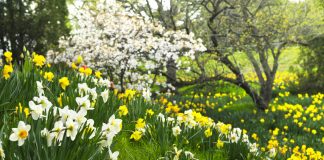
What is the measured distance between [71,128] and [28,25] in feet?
39.1

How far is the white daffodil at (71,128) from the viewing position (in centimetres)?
207

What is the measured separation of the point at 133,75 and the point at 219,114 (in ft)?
7.37

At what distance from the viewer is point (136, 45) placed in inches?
333

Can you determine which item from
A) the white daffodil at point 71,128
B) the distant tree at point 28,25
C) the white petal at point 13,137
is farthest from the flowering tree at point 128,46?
the white petal at point 13,137

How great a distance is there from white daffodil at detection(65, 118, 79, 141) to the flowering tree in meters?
6.27

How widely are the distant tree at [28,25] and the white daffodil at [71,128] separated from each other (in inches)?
445

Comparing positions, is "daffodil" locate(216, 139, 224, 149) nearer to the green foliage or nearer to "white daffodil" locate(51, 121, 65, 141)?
"white daffodil" locate(51, 121, 65, 141)

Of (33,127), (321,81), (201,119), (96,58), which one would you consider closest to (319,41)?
(321,81)

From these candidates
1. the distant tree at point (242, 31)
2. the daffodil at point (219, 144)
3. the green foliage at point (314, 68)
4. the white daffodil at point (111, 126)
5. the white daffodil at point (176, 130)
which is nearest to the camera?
the white daffodil at point (111, 126)

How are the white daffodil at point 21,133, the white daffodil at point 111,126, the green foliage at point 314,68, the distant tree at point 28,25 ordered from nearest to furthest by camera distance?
1. the white daffodil at point 21,133
2. the white daffodil at point 111,126
3. the green foliage at point 314,68
4. the distant tree at point 28,25

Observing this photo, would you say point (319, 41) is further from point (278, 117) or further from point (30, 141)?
point (30, 141)

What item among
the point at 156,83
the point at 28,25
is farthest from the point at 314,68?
the point at 28,25

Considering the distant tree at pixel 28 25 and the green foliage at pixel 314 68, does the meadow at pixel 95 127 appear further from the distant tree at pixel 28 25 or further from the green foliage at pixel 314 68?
the distant tree at pixel 28 25

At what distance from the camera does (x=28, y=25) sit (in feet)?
43.0
